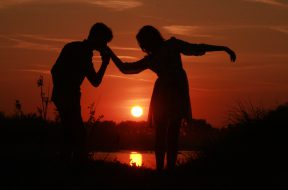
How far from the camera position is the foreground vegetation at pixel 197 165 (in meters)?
7.46

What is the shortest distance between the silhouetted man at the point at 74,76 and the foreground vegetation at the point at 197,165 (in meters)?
0.58

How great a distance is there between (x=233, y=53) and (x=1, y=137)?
6986 millimetres

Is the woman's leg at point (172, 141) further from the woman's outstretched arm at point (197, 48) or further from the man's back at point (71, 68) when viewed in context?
the man's back at point (71, 68)

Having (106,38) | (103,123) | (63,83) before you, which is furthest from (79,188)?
(103,123)

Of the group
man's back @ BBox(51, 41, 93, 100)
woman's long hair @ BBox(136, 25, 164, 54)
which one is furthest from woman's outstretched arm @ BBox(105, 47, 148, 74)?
man's back @ BBox(51, 41, 93, 100)

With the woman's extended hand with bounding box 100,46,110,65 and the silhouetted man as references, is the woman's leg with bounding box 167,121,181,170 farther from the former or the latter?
the woman's extended hand with bounding box 100,46,110,65

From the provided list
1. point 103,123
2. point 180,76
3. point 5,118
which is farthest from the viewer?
point 5,118

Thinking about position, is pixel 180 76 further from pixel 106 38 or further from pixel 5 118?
pixel 5 118

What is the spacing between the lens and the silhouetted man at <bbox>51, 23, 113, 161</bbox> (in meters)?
8.07

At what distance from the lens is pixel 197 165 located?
32.0 feet

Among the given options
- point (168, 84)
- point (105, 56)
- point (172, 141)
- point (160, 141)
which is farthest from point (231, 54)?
point (105, 56)

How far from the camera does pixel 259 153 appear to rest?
948 cm

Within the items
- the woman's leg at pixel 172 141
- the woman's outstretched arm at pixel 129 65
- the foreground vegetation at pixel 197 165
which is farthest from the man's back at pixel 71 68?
the woman's leg at pixel 172 141

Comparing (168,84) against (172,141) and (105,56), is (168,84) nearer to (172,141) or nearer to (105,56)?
(172,141)
